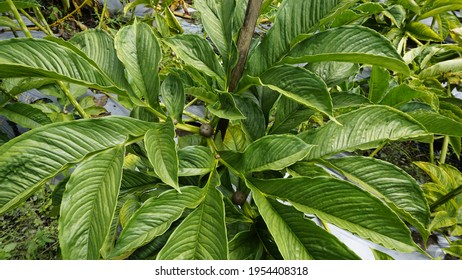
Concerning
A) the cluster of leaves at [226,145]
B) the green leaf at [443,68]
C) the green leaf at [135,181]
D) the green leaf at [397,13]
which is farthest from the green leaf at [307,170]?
the green leaf at [397,13]

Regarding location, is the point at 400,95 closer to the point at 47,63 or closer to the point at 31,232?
the point at 47,63

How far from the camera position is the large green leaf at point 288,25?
67cm

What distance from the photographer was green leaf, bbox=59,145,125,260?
0.52 m

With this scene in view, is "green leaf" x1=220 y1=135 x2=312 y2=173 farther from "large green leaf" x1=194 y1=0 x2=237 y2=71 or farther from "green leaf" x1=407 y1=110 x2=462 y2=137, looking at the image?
"green leaf" x1=407 y1=110 x2=462 y2=137

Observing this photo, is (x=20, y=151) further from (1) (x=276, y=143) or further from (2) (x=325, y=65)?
(2) (x=325, y=65)

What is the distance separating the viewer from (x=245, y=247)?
0.74m

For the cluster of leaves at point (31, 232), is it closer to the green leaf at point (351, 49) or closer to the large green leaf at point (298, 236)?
the large green leaf at point (298, 236)

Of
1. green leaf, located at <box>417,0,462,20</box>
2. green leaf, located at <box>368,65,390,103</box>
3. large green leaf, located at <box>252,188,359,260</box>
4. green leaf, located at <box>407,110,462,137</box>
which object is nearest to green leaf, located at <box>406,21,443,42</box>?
green leaf, located at <box>417,0,462,20</box>

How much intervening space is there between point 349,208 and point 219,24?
0.44 meters

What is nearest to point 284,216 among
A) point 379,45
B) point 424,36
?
point 379,45

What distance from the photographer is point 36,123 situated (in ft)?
3.07

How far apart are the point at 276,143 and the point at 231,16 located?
0.27m

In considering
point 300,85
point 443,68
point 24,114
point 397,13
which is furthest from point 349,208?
point 397,13

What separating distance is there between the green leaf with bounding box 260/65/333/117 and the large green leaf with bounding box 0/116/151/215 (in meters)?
0.27
